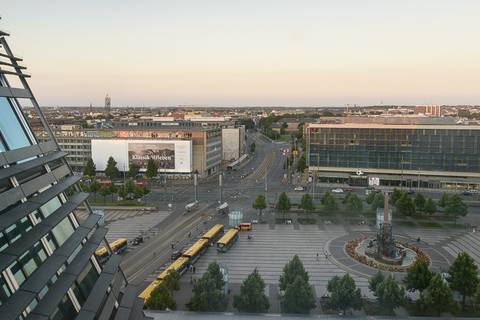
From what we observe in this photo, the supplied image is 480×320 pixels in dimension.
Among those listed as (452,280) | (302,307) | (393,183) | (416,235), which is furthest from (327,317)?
(393,183)

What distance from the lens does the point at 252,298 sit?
3291cm

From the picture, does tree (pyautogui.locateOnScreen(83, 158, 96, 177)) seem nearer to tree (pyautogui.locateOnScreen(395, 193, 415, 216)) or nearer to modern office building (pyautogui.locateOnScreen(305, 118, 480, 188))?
modern office building (pyautogui.locateOnScreen(305, 118, 480, 188))

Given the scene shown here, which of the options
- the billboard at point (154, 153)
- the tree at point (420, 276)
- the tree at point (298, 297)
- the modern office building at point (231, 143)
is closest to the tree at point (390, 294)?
the tree at point (420, 276)

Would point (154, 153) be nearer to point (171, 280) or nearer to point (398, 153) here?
point (398, 153)

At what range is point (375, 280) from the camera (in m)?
34.8

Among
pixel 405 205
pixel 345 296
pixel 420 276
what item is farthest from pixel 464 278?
pixel 405 205

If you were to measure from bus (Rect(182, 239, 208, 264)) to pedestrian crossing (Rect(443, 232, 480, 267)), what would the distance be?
27.5m

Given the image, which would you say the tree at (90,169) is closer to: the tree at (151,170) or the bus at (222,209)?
the tree at (151,170)

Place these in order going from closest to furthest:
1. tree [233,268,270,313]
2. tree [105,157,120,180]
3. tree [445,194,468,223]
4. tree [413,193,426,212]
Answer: tree [233,268,270,313]
tree [445,194,468,223]
tree [413,193,426,212]
tree [105,157,120,180]

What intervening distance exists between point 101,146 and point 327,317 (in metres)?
83.1

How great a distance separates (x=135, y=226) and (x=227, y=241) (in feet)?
56.5

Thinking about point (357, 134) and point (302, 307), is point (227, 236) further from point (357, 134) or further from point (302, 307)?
point (357, 134)

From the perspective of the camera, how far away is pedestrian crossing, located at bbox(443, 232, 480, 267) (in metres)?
49.0

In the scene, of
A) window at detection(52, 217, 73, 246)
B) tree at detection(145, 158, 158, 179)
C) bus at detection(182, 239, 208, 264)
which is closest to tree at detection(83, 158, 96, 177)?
tree at detection(145, 158, 158, 179)
